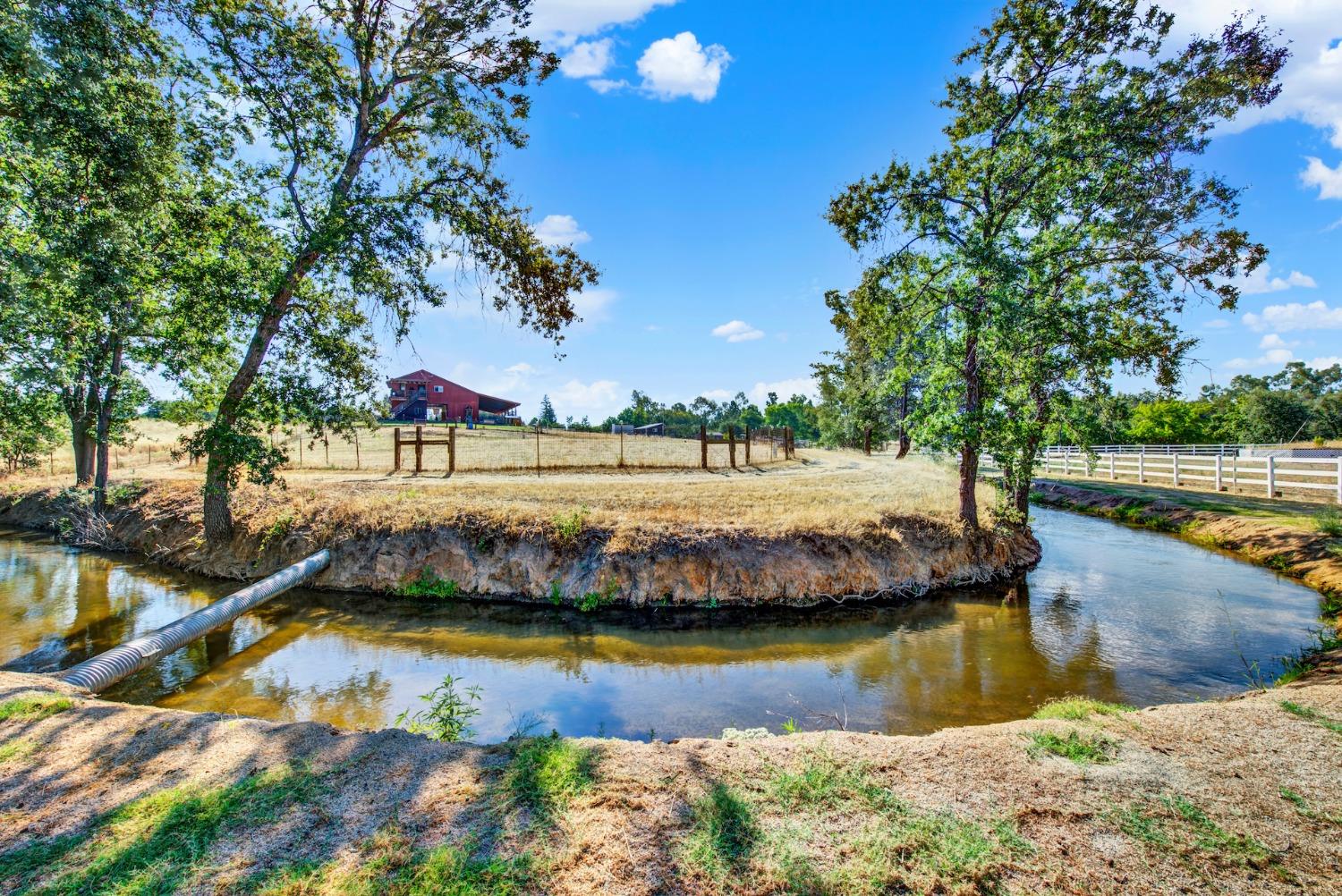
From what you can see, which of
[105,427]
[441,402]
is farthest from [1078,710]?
[441,402]

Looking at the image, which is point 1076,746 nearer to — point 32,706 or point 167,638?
point 32,706

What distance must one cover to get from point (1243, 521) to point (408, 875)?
65.4 ft

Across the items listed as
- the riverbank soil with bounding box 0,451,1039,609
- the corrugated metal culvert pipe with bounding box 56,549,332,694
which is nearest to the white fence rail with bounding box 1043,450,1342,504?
the riverbank soil with bounding box 0,451,1039,609

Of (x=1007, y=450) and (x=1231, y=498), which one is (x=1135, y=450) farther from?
(x=1007, y=450)

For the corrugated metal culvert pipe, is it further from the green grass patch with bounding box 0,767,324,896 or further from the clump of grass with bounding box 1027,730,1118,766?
the clump of grass with bounding box 1027,730,1118,766

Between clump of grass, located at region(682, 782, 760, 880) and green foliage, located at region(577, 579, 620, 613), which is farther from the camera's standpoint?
green foliage, located at region(577, 579, 620, 613)

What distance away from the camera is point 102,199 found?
9.38 meters

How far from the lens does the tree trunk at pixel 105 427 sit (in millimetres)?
14258

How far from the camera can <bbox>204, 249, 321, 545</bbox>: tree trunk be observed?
10.4 meters

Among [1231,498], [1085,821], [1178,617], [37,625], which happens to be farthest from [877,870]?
[1231,498]

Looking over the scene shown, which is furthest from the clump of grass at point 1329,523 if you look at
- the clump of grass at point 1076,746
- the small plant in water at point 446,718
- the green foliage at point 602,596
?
the small plant in water at point 446,718

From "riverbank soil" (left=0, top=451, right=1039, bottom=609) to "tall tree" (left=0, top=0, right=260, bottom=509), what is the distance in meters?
4.20

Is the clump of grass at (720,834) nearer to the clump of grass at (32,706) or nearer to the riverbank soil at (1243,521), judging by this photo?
the clump of grass at (32,706)

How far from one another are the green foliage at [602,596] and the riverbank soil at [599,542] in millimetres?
33
